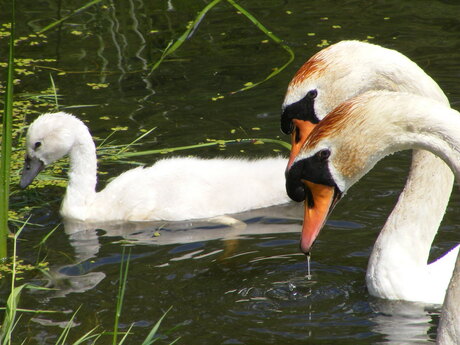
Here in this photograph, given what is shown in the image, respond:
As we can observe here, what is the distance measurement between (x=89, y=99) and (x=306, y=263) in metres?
3.36

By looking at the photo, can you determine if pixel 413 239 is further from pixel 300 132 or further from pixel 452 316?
pixel 452 316

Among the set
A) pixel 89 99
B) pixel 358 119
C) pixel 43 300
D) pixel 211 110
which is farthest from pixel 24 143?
pixel 358 119

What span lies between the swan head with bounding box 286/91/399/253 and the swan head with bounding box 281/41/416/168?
1036 mm

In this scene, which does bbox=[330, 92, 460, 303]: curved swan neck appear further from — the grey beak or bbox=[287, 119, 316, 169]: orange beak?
the grey beak

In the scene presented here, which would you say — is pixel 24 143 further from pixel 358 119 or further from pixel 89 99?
pixel 358 119

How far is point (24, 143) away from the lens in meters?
7.92

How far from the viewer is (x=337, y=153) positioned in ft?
14.9

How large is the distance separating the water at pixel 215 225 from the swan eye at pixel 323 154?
106 cm

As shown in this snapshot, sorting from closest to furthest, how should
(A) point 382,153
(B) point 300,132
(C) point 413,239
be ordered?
(A) point 382,153
(C) point 413,239
(B) point 300,132

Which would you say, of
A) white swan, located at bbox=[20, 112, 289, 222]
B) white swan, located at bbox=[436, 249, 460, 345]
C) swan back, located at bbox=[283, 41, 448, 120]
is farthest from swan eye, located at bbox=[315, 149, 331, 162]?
white swan, located at bbox=[20, 112, 289, 222]

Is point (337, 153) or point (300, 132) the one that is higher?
point (337, 153)

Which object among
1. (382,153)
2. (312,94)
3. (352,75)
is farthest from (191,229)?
(382,153)

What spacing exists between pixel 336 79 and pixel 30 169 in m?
2.45

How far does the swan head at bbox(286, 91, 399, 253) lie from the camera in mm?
4359
